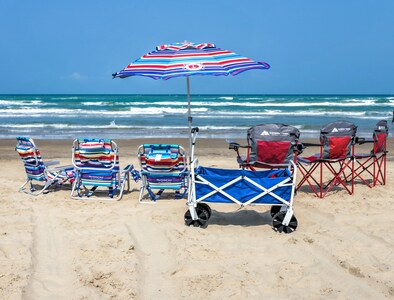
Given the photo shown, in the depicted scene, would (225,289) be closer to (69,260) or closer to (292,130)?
(69,260)

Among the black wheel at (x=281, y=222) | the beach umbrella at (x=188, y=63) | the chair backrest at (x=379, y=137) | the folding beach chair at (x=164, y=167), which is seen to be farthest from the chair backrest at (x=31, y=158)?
the chair backrest at (x=379, y=137)

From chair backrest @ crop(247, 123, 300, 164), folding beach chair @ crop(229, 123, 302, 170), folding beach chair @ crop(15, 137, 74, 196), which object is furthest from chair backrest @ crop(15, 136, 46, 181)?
chair backrest @ crop(247, 123, 300, 164)

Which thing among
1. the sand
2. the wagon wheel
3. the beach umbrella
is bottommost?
the sand

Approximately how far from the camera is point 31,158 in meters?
6.66

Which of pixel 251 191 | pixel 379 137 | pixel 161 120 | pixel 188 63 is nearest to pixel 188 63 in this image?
pixel 188 63

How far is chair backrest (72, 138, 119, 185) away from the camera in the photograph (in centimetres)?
627

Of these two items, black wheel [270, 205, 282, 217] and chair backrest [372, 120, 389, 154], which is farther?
chair backrest [372, 120, 389, 154]

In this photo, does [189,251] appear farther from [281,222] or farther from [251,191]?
[281,222]

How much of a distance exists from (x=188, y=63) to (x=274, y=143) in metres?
1.54

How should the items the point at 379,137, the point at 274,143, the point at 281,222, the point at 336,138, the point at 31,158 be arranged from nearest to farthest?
the point at 281,222 < the point at 274,143 < the point at 336,138 < the point at 31,158 < the point at 379,137

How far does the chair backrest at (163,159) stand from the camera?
6.04 m

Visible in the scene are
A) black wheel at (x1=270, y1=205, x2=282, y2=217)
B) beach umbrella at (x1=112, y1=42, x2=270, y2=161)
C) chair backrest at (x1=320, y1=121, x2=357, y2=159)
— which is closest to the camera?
beach umbrella at (x1=112, y1=42, x2=270, y2=161)

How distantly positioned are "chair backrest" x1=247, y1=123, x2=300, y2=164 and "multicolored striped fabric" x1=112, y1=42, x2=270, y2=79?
83 cm

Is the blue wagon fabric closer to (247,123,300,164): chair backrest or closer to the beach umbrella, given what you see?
(247,123,300,164): chair backrest
